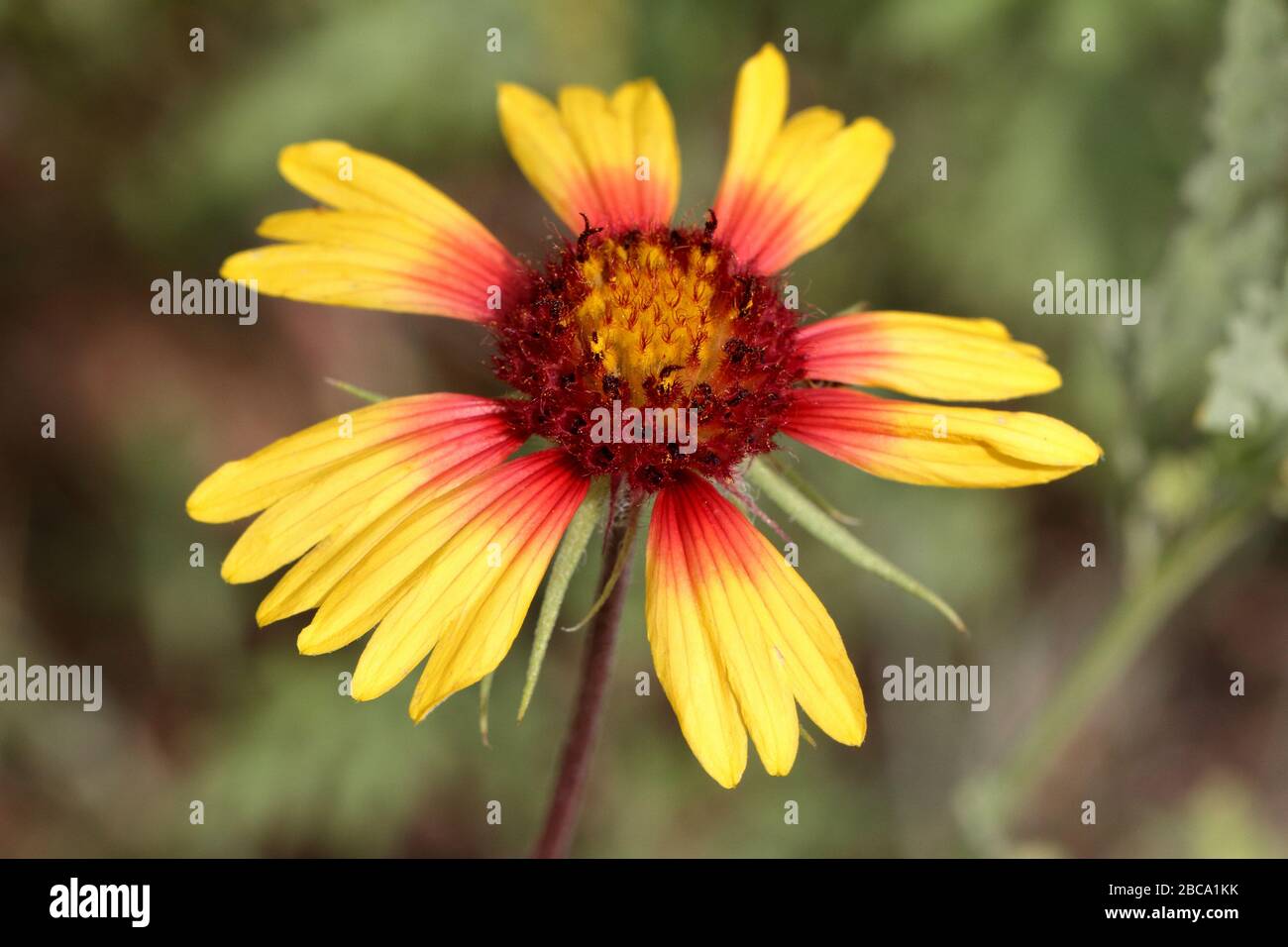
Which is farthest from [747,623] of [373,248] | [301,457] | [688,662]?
[373,248]

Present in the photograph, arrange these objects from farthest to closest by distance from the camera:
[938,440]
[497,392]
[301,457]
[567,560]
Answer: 1. [497,392]
2. [938,440]
3. [301,457]
4. [567,560]

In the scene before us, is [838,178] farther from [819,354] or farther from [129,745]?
[129,745]

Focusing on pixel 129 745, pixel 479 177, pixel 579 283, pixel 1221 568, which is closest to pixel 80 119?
pixel 479 177

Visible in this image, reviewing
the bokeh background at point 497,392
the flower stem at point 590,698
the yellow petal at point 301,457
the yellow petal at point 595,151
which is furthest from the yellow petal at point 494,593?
the bokeh background at point 497,392

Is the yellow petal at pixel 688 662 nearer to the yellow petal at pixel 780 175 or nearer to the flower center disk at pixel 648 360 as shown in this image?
the flower center disk at pixel 648 360

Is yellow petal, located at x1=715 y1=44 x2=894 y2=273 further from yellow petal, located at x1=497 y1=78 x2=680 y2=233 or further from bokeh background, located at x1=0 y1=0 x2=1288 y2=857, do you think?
bokeh background, located at x1=0 y1=0 x2=1288 y2=857

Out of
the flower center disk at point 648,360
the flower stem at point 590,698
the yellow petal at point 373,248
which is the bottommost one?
the flower stem at point 590,698

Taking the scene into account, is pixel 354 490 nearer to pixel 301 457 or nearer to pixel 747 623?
pixel 301 457

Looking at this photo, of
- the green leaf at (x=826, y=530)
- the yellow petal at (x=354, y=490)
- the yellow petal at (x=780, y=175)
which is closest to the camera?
the green leaf at (x=826, y=530)
